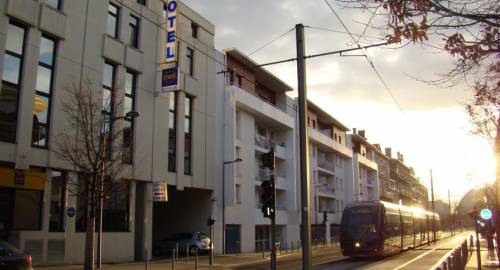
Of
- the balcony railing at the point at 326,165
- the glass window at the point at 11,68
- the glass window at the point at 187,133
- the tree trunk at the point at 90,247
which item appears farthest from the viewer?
the balcony railing at the point at 326,165

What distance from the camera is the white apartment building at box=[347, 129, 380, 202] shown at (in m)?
75.4

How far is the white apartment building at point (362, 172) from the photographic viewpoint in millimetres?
75438

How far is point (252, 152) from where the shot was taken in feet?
142

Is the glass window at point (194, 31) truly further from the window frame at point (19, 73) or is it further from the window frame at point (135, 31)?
the window frame at point (19, 73)

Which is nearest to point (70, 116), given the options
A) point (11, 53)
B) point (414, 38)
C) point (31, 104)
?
point (31, 104)

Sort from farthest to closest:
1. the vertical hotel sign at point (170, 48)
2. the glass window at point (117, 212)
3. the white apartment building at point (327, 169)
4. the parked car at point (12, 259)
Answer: the white apartment building at point (327, 169) → the vertical hotel sign at point (170, 48) → the glass window at point (117, 212) → the parked car at point (12, 259)

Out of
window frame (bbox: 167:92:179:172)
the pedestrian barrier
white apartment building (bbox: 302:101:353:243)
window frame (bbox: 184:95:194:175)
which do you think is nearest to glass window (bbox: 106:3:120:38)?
window frame (bbox: 167:92:179:172)

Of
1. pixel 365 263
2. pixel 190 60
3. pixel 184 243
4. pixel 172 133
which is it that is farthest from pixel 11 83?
pixel 365 263

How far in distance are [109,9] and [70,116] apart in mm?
7096

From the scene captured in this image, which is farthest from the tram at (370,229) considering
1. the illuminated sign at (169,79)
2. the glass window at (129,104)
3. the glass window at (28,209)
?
the glass window at (28,209)

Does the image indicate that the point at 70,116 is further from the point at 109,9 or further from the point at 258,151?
the point at 258,151

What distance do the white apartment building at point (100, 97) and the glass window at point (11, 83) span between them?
0.14ft

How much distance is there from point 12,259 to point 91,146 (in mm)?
7034

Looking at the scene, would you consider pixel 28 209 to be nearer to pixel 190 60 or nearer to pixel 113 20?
pixel 113 20
